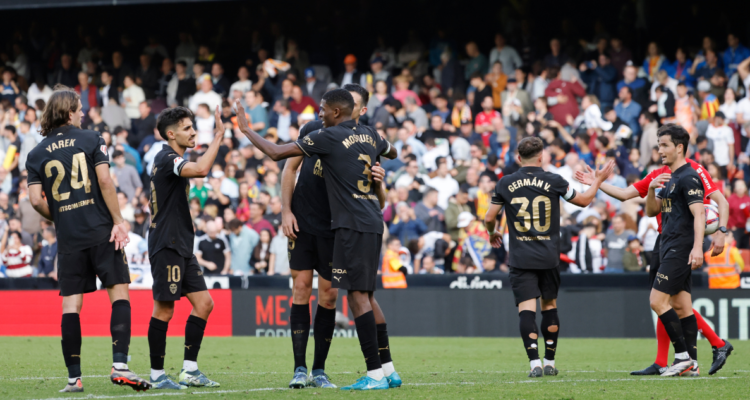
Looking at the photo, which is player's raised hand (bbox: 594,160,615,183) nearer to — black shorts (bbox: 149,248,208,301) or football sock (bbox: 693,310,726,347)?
football sock (bbox: 693,310,726,347)

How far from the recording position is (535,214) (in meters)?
7.91

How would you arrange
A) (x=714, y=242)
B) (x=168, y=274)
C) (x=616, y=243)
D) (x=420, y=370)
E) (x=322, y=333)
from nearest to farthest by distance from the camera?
(x=168, y=274) → (x=322, y=333) → (x=714, y=242) → (x=420, y=370) → (x=616, y=243)

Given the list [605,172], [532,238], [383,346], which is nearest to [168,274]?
[383,346]

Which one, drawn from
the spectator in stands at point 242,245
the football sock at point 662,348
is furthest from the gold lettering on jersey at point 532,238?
the spectator in stands at point 242,245

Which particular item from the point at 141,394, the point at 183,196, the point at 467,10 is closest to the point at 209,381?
the point at 141,394

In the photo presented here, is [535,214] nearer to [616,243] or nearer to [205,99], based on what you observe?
[616,243]

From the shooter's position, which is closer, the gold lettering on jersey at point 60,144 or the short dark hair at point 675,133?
the gold lettering on jersey at point 60,144

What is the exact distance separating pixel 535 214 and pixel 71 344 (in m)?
4.02

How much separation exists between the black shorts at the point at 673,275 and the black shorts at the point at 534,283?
0.92 metres

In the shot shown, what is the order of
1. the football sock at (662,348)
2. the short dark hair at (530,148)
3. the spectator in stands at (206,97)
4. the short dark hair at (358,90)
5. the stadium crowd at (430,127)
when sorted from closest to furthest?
the short dark hair at (358,90) → the short dark hair at (530,148) → the football sock at (662,348) → the stadium crowd at (430,127) → the spectator in stands at (206,97)

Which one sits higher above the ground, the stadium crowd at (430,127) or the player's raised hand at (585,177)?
the stadium crowd at (430,127)

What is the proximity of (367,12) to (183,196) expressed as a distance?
17196 millimetres

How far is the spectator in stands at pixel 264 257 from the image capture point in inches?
653

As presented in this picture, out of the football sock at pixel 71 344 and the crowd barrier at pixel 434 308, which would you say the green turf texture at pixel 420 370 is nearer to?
the football sock at pixel 71 344
